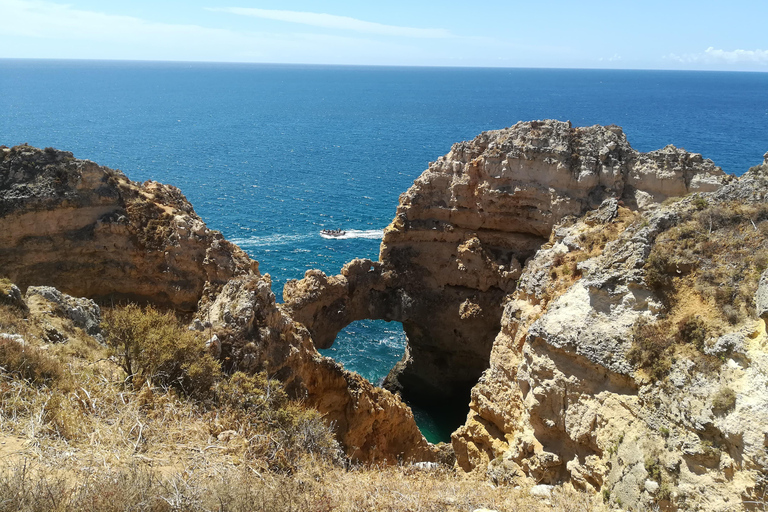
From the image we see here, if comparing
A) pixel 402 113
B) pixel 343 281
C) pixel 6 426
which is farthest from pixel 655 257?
pixel 402 113

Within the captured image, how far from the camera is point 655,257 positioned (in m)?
14.8

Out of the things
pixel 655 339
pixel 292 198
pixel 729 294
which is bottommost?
pixel 292 198

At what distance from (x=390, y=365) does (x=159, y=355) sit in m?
27.7

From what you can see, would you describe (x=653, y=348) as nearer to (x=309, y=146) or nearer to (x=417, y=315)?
(x=417, y=315)

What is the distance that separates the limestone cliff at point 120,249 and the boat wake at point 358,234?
30815mm

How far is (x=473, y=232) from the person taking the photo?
33938 mm

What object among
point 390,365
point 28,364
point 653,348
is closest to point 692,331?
point 653,348

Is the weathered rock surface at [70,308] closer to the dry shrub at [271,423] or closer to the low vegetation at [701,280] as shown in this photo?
the dry shrub at [271,423]

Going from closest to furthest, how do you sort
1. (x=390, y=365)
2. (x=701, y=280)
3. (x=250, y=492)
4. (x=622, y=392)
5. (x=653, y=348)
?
(x=250, y=492) < (x=653, y=348) < (x=622, y=392) < (x=701, y=280) < (x=390, y=365)

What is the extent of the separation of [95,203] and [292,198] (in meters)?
46.5

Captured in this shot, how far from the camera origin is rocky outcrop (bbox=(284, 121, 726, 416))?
29172mm

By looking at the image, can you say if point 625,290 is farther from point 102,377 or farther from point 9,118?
point 9,118

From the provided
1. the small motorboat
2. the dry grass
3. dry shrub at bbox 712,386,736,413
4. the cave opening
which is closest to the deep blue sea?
the cave opening

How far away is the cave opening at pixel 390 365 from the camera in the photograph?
120ft
